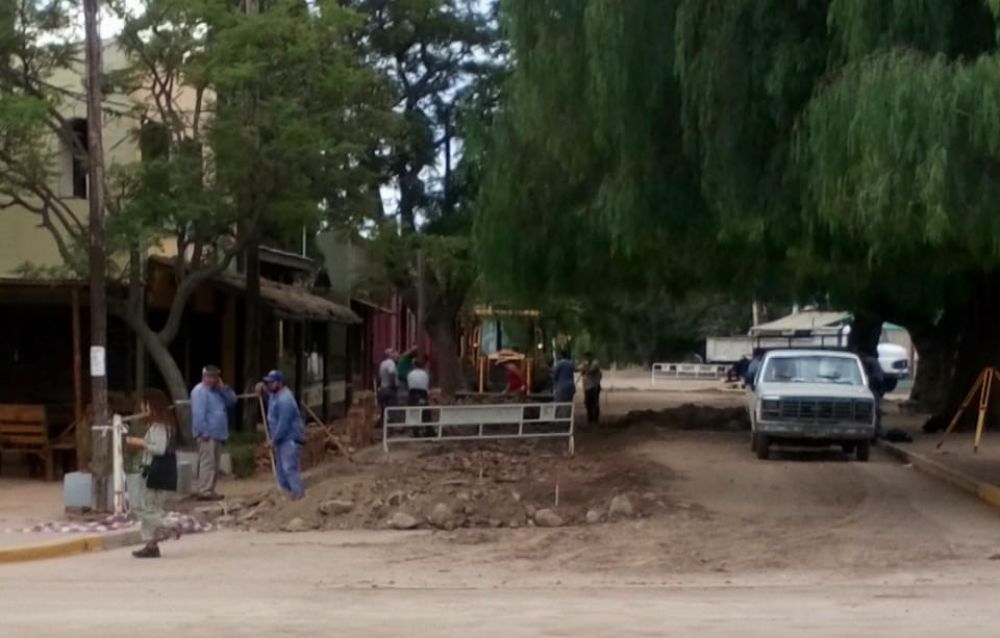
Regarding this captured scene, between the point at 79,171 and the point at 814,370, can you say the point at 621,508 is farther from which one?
the point at 79,171

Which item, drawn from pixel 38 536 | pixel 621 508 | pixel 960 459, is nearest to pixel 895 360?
pixel 960 459

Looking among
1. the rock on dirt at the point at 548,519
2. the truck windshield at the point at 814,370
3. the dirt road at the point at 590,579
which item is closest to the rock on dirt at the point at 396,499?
the dirt road at the point at 590,579

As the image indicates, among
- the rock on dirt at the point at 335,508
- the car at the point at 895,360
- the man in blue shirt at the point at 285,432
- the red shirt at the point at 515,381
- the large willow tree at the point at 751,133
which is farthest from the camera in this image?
the car at the point at 895,360

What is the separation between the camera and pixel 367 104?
83.7 feet

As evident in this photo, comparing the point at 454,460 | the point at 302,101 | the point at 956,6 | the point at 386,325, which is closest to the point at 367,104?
the point at 302,101

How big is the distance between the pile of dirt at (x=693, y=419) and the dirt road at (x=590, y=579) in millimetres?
14477

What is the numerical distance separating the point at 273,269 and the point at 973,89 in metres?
22.3

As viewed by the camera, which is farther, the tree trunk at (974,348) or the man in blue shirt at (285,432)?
the tree trunk at (974,348)

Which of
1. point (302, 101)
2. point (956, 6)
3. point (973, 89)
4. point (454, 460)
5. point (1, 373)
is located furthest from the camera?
point (1, 373)

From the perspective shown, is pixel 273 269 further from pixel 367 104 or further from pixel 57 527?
pixel 57 527

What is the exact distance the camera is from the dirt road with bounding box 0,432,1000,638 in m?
11.9

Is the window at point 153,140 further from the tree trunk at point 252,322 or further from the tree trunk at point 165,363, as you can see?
the tree trunk at point 252,322

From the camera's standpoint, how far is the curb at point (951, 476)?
2117cm

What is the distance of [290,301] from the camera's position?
105 ft
